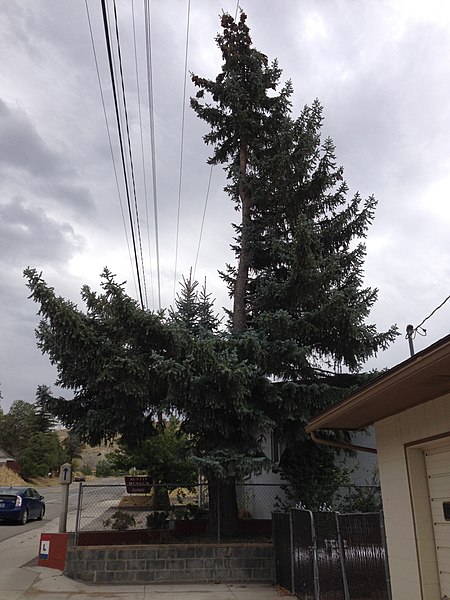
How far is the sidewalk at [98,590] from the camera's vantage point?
8992 mm

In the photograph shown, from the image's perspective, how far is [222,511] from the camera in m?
11.6

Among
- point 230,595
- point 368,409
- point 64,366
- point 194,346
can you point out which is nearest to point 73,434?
point 64,366

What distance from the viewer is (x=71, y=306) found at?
10.5 m

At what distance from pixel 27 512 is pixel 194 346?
14.0m

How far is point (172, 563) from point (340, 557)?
4515mm

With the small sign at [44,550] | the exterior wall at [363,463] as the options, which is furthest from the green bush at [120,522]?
the exterior wall at [363,463]

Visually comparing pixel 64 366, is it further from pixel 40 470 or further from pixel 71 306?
pixel 40 470

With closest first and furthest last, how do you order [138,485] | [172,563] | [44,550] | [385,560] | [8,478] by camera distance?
1. [385,560]
2. [172,563]
3. [44,550]
4. [138,485]
5. [8,478]

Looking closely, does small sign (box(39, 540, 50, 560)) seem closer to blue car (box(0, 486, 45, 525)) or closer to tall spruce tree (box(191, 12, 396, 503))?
tall spruce tree (box(191, 12, 396, 503))

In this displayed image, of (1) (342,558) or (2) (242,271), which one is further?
(2) (242,271)

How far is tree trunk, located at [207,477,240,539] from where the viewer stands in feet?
37.2

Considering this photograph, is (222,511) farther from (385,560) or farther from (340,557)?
(385,560)

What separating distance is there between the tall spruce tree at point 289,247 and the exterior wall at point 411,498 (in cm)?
422

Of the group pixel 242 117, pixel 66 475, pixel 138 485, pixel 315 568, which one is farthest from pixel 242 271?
pixel 315 568
